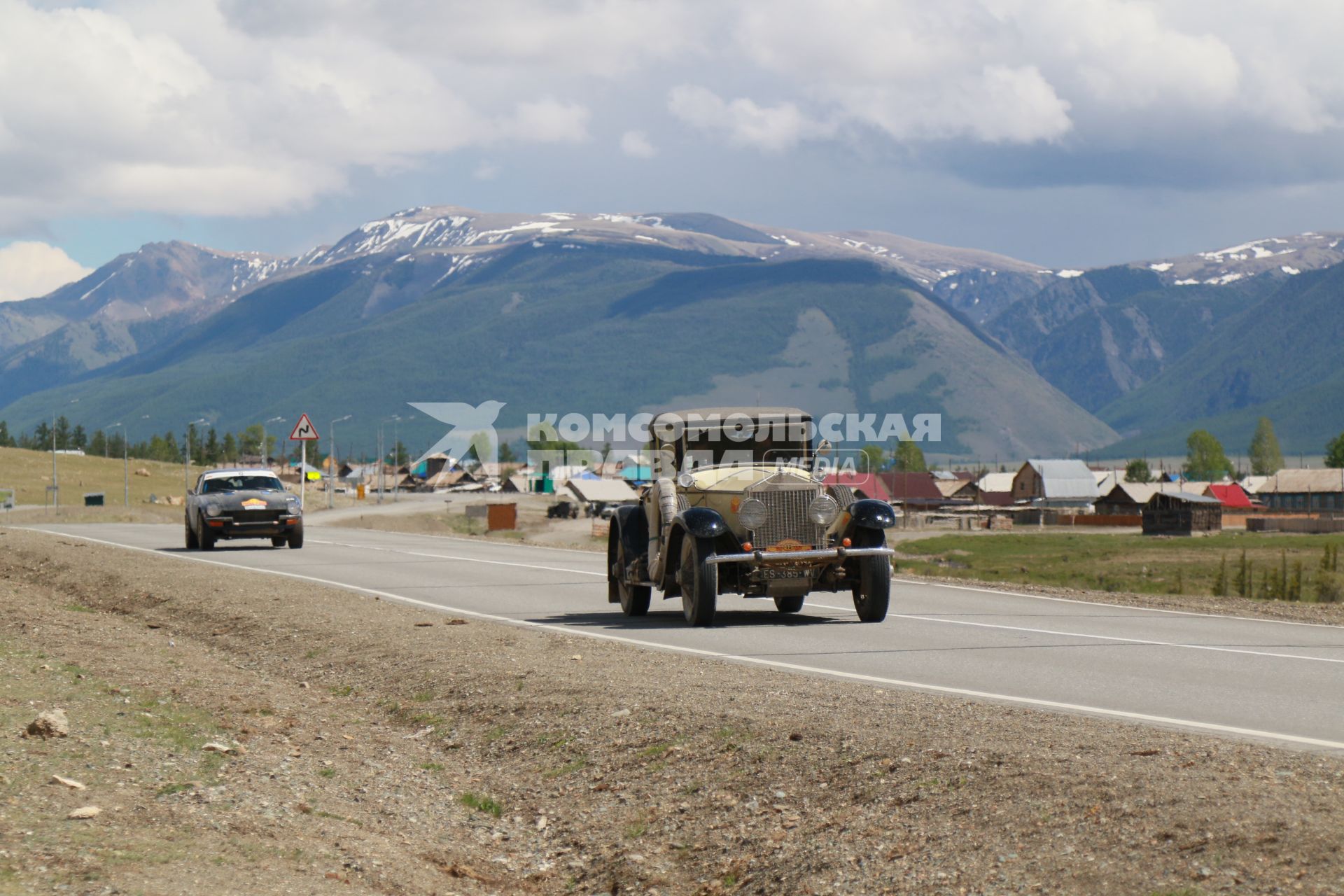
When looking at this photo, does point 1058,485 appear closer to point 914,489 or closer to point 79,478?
point 914,489

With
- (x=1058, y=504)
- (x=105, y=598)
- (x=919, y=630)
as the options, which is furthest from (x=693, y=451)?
(x=1058, y=504)

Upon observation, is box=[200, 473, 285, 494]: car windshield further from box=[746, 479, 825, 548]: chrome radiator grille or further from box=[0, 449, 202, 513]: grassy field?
box=[0, 449, 202, 513]: grassy field

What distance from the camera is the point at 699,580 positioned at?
16.6 metres

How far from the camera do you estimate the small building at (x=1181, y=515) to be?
113188 mm

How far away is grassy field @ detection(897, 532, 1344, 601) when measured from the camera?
40094mm

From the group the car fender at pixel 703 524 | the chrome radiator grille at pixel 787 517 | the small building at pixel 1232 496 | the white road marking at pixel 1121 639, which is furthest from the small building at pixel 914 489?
the car fender at pixel 703 524

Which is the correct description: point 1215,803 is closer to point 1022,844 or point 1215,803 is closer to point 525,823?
point 1022,844

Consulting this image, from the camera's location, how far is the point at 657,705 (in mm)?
10586

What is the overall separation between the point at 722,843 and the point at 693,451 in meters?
10.8

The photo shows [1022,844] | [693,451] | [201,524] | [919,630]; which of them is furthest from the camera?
[201,524]

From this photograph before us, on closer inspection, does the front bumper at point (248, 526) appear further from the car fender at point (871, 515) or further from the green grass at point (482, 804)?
the green grass at point (482, 804)

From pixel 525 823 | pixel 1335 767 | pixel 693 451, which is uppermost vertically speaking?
pixel 693 451

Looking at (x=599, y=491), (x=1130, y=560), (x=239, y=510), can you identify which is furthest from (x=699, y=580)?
(x=599, y=491)

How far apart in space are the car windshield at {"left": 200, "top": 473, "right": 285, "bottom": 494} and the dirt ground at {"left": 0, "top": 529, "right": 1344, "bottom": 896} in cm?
2034
